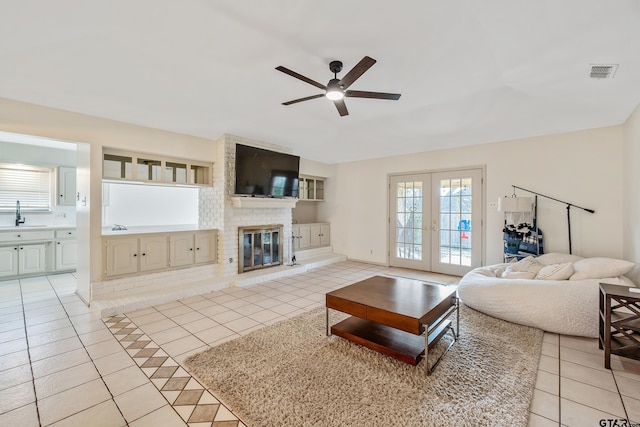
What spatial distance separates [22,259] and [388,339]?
6.26 metres

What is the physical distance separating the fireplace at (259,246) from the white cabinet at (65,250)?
3116mm

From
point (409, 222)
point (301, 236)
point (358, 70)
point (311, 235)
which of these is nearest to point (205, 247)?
point (301, 236)

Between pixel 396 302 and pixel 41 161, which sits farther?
pixel 41 161

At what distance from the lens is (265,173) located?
5.15 meters

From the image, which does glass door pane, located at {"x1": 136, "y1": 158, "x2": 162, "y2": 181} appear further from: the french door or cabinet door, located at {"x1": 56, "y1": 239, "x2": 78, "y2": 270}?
the french door

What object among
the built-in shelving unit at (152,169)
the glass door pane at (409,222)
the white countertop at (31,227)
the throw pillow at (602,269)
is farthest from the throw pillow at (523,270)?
the white countertop at (31,227)

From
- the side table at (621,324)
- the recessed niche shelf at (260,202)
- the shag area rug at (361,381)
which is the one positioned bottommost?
the shag area rug at (361,381)

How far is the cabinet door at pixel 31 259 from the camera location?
16.0 feet

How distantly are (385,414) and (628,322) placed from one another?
7.19 ft

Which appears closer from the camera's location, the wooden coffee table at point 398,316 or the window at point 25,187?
the wooden coffee table at point 398,316

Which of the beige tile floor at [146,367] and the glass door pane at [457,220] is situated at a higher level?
the glass door pane at [457,220]

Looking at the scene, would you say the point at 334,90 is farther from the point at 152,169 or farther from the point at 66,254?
the point at 66,254

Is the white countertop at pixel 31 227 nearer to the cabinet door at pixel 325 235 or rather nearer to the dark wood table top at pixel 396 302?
the cabinet door at pixel 325 235

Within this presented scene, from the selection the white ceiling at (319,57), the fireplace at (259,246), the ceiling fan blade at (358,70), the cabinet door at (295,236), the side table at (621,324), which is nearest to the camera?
the white ceiling at (319,57)
